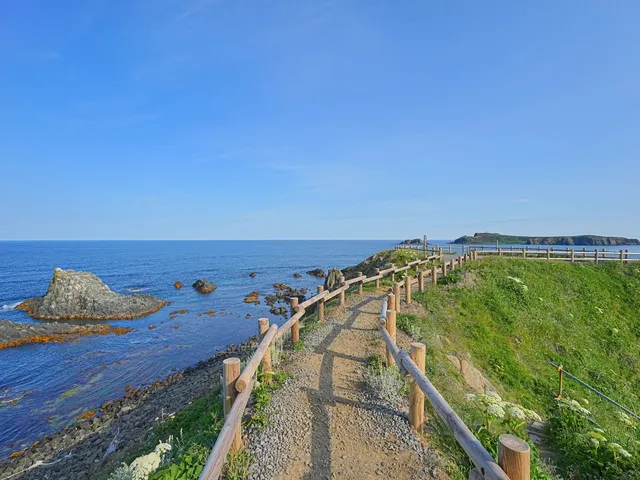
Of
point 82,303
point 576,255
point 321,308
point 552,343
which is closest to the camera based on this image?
point 321,308

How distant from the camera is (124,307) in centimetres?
2941

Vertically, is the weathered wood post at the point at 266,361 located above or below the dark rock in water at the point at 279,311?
above

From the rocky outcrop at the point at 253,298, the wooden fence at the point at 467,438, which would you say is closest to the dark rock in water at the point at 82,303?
the rocky outcrop at the point at 253,298

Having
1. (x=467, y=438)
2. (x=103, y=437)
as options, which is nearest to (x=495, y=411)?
(x=467, y=438)

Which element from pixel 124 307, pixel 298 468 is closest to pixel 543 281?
pixel 298 468

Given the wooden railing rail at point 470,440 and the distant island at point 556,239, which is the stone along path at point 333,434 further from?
the distant island at point 556,239

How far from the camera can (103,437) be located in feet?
32.9

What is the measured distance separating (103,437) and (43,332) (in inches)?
716

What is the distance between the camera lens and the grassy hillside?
6594mm

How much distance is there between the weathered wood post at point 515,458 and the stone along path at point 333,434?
1944 millimetres

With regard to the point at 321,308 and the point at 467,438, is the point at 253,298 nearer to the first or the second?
the point at 321,308

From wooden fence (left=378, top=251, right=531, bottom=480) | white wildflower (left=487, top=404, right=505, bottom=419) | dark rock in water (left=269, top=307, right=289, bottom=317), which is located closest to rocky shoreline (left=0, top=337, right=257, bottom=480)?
wooden fence (left=378, top=251, right=531, bottom=480)

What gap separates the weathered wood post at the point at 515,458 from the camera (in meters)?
2.55

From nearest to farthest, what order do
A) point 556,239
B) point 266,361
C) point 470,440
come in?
1. point 470,440
2. point 266,361
3. point 556,239
